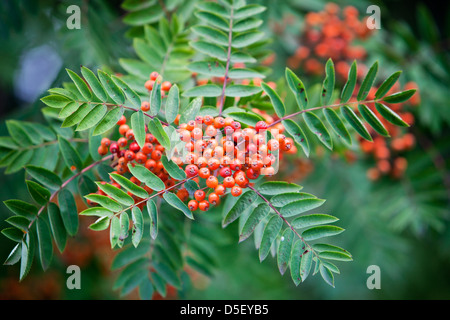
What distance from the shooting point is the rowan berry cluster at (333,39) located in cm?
304

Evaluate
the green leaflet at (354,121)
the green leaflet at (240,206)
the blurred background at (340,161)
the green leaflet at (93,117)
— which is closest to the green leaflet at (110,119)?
the green leaflet at (93,117)

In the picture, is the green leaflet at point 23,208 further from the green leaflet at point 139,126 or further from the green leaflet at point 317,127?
the green leaflet at point 317,127

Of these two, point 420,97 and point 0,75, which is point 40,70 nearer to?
point 0,75

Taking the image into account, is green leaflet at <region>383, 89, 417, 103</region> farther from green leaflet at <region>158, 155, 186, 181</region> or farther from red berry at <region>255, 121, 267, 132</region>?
green leaflet at <region>158, 155, 186, 181</region>

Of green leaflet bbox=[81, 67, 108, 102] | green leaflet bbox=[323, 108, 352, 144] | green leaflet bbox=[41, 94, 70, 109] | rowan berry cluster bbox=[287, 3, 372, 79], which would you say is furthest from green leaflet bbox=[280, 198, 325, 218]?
rowan berry cluster bbox=[287, 3, 372, 79]

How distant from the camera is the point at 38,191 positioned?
1576 millimetres

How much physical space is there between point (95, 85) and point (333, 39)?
88.4 inches

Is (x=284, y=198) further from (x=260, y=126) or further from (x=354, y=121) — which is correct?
(x=354, y=121)

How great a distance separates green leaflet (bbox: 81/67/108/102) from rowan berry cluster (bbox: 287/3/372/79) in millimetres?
2057

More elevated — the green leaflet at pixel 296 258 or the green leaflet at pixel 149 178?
the green leaflet at pixel 149 178

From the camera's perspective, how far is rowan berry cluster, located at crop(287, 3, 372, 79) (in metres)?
3.04

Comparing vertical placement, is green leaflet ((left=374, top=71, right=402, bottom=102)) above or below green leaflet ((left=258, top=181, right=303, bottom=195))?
above

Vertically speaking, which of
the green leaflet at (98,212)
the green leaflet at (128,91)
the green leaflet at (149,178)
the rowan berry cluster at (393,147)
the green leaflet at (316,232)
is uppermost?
the rowan berry cluster at (393,147)

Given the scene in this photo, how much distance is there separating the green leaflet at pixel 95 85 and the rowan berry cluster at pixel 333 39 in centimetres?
206
